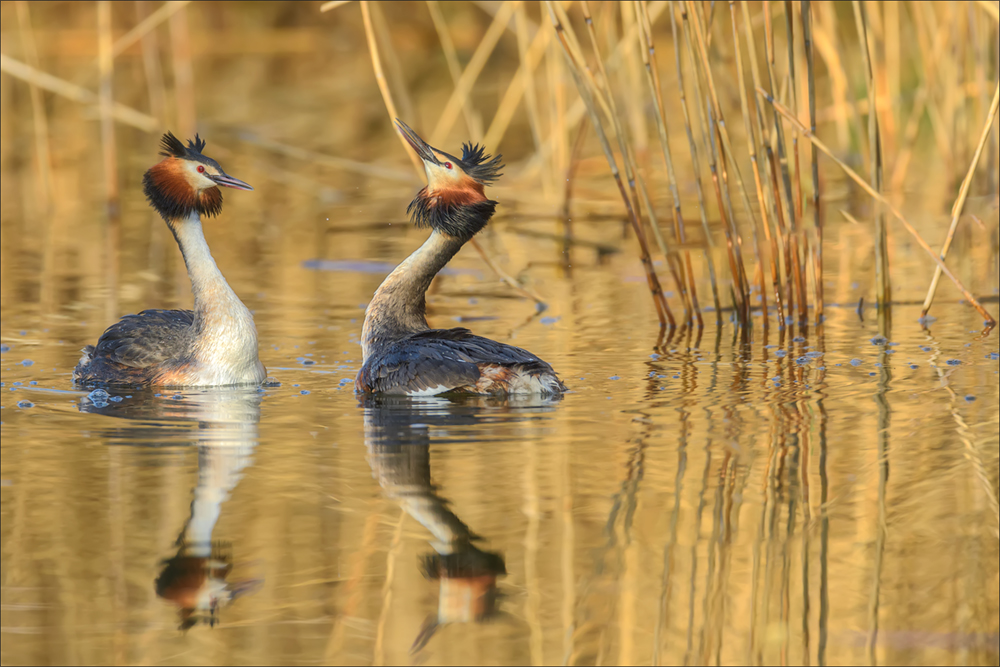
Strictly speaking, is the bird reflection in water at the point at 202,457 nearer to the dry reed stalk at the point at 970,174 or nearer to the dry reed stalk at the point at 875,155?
the dry reed stalk at the point at 875,155

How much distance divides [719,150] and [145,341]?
286 centimetres

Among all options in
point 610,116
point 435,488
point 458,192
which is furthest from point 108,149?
point 435,488

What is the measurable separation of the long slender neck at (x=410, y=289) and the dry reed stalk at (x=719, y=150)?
4.21 ft

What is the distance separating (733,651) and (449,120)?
28.0ft

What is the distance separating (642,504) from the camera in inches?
172

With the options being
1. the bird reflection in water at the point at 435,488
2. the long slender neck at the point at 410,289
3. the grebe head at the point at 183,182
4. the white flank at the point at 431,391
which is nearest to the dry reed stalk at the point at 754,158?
the long slender neck at the point at 410,289

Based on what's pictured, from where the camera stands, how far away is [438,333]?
629 cm

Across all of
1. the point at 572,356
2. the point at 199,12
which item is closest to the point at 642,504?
the point at 572,356

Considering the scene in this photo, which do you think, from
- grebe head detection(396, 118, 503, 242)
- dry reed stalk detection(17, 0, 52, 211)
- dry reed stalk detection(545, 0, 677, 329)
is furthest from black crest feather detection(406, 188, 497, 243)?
dry reed stalk detection(17, 0, 52, 211)

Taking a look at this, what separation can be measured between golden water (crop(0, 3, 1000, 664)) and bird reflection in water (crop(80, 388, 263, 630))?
0.06 feet

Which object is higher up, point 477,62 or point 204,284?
point 477,62

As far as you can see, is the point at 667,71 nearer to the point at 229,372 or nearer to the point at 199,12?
the point at 199,12

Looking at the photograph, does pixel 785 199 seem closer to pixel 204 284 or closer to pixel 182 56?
pixel 204 284

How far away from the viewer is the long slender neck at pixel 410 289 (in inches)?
265
